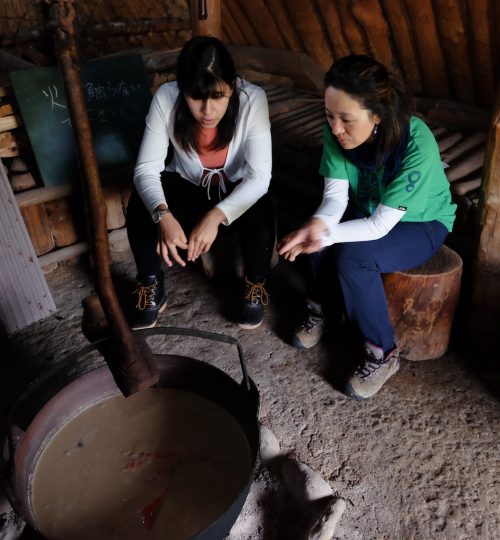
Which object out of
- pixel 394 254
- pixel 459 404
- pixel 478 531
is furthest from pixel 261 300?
pixel 478 531

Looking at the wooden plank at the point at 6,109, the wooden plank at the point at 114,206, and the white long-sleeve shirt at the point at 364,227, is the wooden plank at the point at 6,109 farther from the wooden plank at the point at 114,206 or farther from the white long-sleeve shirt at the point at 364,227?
the white long-sleeve shirt at the point at 364,227

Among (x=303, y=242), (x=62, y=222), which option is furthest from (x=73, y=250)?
(x=303, y=242)

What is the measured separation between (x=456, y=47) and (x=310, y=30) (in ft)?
3.65

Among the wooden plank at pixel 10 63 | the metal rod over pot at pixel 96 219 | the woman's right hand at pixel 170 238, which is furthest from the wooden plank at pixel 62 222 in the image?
the metal rod over pot at pixel 96 219

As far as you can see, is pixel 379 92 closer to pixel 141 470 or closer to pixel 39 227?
pixel 141 470

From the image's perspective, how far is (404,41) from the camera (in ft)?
11.1

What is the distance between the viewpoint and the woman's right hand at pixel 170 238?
2.25 metres

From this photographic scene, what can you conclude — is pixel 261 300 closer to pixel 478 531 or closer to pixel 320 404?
pixel 320 404

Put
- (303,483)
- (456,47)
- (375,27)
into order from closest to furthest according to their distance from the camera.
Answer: (303,483)
(456,47)
(375,27)

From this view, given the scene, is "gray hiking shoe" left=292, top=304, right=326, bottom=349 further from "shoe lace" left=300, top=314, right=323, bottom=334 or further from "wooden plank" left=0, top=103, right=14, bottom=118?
"wooden plank" left=0, top=103, right=14, bottom=118

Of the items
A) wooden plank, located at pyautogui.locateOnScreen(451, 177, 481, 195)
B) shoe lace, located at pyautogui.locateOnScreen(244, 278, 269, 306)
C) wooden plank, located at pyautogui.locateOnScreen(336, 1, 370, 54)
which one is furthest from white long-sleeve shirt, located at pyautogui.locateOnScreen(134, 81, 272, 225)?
wooden plank, located at pyautogui.locateOnScreen(336, 1, 370, 54)

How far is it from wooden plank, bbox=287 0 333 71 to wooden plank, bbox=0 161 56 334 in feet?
7.76

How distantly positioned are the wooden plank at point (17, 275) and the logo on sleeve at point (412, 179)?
1790 mm

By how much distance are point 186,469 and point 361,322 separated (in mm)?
987
